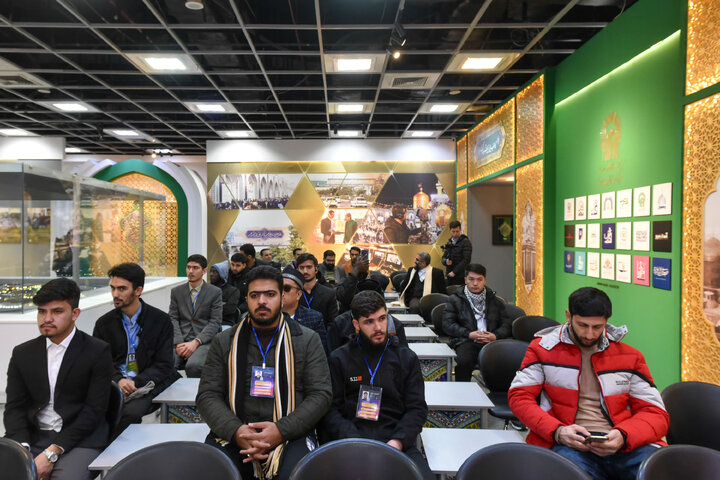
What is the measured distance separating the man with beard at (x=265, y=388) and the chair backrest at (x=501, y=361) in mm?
1475

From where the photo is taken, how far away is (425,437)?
7.36 feet

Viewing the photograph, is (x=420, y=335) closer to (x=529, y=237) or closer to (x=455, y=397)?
(x=455, y=397)

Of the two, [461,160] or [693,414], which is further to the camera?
[461,160]

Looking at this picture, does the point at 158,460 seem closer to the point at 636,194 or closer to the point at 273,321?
the point at 273,321

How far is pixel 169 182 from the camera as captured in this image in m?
12.9

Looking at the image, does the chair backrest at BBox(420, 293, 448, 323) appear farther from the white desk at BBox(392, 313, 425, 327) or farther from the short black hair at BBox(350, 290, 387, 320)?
the short black hair at BBox(350, 290, 387, 320)

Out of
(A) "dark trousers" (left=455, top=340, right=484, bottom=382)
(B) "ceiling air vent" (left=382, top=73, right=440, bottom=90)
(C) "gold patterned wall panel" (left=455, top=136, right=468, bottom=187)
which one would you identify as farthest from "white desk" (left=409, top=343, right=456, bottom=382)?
(C) "gold patterned wall panel" (left=455, top=136, right=468, bottom=187)

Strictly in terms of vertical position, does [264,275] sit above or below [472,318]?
above

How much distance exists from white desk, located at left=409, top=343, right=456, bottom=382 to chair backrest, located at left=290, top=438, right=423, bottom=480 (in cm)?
217

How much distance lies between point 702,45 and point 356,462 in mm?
4016

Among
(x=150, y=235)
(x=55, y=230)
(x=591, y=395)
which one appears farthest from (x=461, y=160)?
(x=591, y=395)

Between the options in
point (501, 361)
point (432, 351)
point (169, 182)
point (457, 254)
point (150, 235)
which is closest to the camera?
point (501, 361)

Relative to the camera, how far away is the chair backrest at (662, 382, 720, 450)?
85.5 inches

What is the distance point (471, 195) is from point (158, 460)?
31.3 ft
